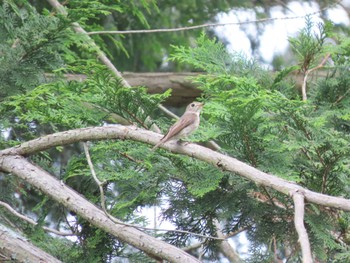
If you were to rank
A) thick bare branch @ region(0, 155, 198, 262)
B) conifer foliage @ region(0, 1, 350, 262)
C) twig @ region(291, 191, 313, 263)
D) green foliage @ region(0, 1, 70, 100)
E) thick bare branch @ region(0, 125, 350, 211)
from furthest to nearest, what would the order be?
green foliage @ region(0, 1, 70, 100)
conifer foliage @ region(0, 1, 350, 262)
thick bare branch @ region(0, 155, 198, 262)
thick bare branch @ region(0, 125, 350, 211)
twig @ region(291, 191, 313, 263)

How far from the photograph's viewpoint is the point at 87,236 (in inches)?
166

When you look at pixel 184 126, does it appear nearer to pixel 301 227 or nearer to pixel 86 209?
pixel 86 209

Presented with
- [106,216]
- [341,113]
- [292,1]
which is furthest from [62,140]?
[292,1]

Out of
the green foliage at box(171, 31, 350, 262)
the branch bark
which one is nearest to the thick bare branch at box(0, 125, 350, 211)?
the green foliage at box(171, 31, 350, 262)

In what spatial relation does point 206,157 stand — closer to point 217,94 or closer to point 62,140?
point 217,94

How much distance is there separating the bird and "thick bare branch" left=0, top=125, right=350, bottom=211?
65mm

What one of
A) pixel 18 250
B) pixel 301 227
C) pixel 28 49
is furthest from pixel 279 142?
pixel 28 49

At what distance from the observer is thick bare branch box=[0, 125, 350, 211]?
10.4ft

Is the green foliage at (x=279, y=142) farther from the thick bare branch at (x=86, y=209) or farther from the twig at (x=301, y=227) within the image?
the thick bare branch at (x=86, y=209)

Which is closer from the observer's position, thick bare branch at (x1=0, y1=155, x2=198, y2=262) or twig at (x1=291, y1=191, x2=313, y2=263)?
twig at (x1=291, y1=191, x2=313, y2=263)

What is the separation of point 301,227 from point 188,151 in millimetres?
791

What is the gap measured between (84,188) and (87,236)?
0.39 metres

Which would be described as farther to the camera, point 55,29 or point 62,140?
point 55,29

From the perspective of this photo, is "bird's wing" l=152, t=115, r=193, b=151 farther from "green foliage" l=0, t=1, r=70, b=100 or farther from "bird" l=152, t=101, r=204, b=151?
"green foliage" l=0, t=1, r=70, b=100
